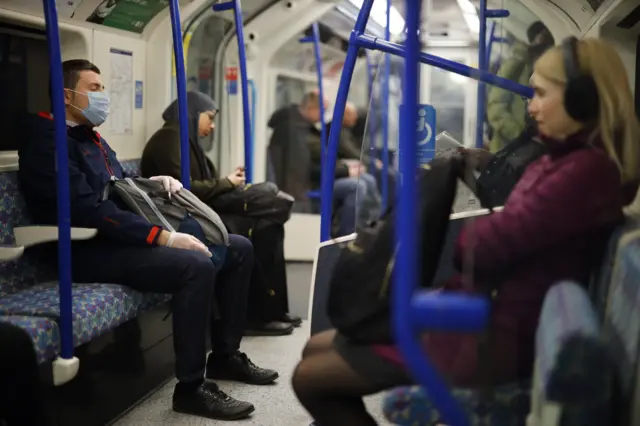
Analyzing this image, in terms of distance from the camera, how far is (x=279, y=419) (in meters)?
3.12

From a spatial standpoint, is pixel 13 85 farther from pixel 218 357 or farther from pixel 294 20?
pixel 294 20

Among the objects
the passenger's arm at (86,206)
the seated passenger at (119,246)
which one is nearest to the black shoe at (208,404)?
the seated passenger at (119,246)

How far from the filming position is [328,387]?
179 cm

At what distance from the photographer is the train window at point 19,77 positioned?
136 inches

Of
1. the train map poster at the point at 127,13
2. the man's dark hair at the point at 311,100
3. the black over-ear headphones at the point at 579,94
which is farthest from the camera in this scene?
the man's dark hair at the point at 311,100

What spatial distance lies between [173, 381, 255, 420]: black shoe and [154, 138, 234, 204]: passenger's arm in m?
1.29

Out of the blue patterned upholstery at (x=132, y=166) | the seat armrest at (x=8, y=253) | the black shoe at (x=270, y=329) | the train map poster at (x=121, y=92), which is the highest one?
the train map poster at (x=121, y=92)

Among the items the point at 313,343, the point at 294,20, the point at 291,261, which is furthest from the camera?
the point at 291,261

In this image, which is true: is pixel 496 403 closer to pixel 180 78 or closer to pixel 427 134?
pixel 427 134

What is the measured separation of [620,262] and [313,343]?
0.76 m

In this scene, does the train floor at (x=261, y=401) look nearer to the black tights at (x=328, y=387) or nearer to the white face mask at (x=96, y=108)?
the black tights at (x=328, y=387)

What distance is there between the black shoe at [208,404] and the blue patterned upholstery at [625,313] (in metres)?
2.00

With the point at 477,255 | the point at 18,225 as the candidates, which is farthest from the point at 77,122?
the point at 477,255

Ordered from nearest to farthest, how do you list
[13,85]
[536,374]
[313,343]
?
1. [536,374]
2. [313,343]
3. [13,85]
